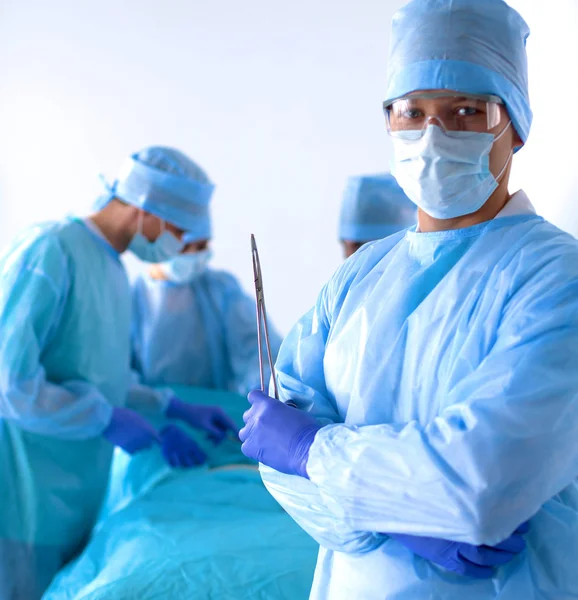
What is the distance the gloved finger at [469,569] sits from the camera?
2.99ft

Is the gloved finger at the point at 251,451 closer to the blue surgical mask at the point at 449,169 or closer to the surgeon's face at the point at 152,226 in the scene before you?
the blue surgical mask at the point at 449,169

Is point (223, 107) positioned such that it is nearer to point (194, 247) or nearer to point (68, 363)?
point (194, 247)

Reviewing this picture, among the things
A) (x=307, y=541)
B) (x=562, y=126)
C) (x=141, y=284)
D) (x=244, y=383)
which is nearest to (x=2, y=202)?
(x=141, y=284)

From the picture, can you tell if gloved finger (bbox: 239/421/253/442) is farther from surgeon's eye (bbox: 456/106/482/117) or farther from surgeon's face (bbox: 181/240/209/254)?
surgeon's face (bbox: 181/240/209/254)

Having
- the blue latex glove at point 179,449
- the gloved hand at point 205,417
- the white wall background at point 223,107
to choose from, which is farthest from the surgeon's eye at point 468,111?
the white wall background at point 223,107

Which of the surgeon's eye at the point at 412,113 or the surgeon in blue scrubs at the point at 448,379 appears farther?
the surgeon's eye at the point at 412,113

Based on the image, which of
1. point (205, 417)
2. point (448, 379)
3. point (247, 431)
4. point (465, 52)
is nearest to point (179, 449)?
point (205, 417)

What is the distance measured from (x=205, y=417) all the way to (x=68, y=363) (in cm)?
65

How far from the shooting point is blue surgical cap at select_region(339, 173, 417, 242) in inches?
95.7

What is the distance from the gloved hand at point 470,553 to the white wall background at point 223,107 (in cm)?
253

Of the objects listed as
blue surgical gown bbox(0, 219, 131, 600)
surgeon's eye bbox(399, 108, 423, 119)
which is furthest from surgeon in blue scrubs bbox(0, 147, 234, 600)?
surgeon's eye bbox(399, 108, 423, 119)

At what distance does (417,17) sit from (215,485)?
62.8 inches

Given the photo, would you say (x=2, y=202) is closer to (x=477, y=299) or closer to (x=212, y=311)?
(x=212, y=311)

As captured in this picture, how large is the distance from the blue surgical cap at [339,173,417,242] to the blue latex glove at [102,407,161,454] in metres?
0.91
